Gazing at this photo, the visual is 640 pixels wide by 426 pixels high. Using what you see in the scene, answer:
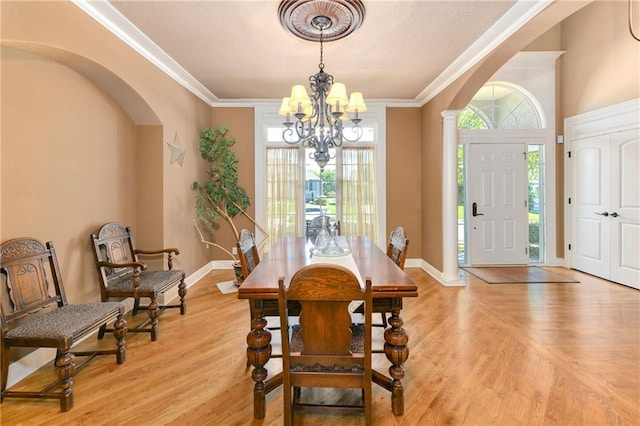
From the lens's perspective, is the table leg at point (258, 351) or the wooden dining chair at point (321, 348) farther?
the table leg at point (258, 351)

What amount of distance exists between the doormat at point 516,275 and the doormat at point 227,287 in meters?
3.50

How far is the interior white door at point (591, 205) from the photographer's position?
4676 millimetres

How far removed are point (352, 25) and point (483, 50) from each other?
1.50 m

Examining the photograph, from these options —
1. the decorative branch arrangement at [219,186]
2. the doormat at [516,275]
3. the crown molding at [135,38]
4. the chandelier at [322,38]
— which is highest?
the crown molding at [135,38]

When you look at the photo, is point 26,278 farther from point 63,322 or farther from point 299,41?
point 299,41

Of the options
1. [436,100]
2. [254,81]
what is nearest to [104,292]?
[254,81]

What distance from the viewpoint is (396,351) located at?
5.82 feet

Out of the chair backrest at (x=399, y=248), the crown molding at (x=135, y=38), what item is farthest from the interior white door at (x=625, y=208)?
the crown molding at (x=135, y=38)

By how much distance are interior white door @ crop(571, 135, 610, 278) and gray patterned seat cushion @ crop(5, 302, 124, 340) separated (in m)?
6.09

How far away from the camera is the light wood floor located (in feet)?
6.03

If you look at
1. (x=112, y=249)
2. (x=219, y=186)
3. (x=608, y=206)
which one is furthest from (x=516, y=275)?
(x=112, y=249)

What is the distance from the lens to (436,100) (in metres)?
4.73

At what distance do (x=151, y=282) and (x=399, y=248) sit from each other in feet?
7.35

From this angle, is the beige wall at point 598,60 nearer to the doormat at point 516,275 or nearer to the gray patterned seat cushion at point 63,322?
the doormat at point 516,275
